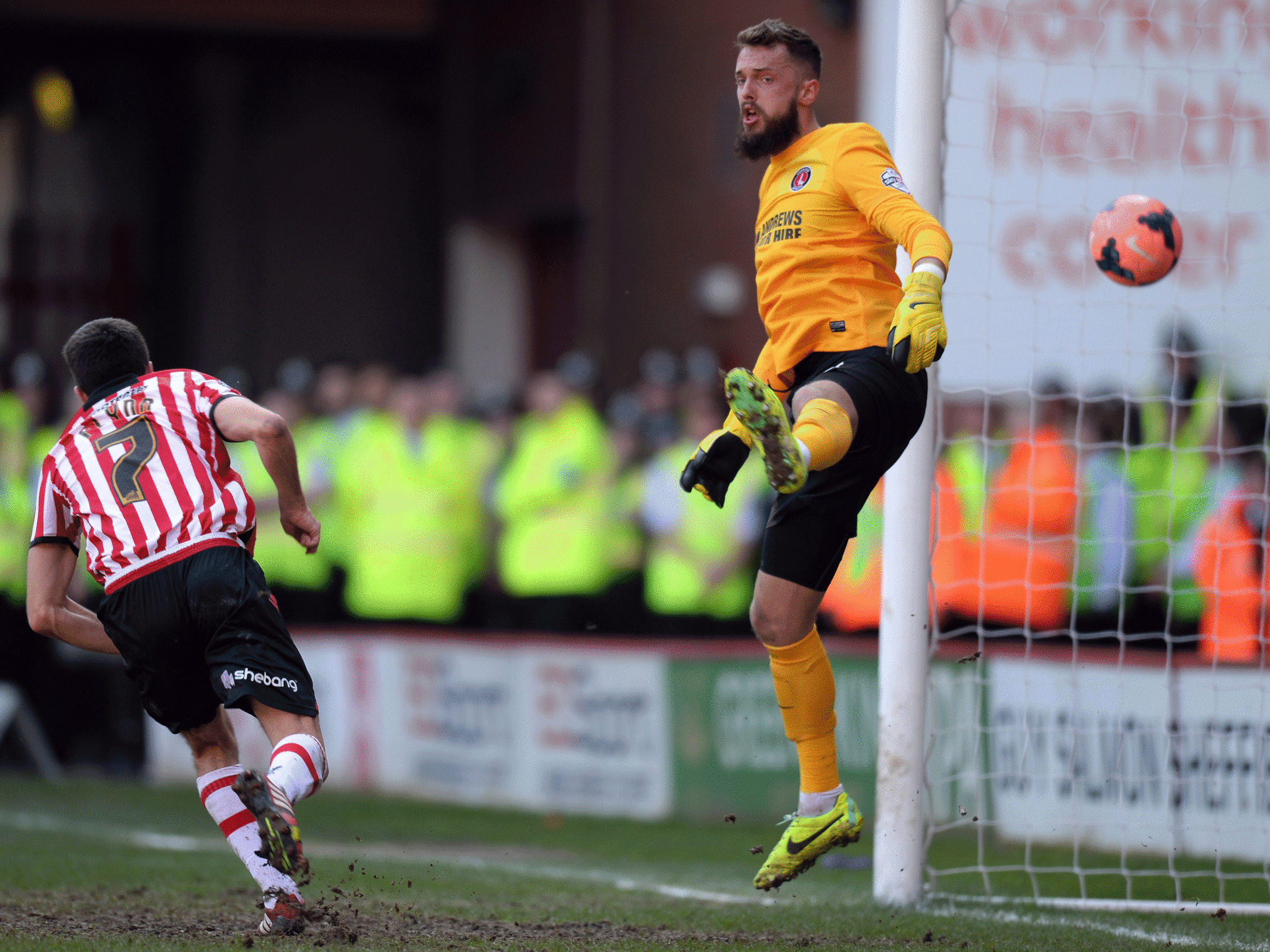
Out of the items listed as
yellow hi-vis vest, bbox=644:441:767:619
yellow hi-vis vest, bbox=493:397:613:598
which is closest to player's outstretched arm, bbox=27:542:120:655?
yellow hi-vis vest, bbox=644:441:767:619

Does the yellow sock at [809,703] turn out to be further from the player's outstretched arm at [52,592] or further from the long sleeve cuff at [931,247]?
the player's outstretched arm at [52,592]

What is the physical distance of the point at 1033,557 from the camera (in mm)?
9383

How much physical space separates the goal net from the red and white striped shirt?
290 cm

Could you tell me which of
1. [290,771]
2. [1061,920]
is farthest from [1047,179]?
[290,771]

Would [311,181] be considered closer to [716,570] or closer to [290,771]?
[716,570]

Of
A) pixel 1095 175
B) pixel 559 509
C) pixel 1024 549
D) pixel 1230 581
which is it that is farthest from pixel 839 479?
pixel 1095 175

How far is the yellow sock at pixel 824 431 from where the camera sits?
5.04 m

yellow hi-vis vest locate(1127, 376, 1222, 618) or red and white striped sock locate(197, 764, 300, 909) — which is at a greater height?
yellow hi-vis vest locate(1127, 376, 1222, 618)

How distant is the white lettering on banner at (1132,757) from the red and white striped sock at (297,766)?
156 inches

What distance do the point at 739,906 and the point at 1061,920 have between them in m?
1.22

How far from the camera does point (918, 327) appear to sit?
4.85 metres

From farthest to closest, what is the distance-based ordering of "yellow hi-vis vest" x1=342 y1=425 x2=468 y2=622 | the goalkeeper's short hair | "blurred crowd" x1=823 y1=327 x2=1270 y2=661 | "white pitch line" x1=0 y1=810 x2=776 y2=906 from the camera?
"yellow hi-vis vest" x1=342 y1=425 x2=468 y2=622 < "blurred crowd" x1=823 y1=327 x2=1270 y2=661 < "white pitch line" x1=0 y1=810 x2=776 y2=906 < the goalkeeper's short hair

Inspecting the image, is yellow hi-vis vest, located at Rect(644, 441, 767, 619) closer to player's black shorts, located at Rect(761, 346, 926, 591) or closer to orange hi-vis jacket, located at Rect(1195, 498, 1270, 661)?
orange hi-vis jacket, located at Rect(1195, 498, 1270, 661)

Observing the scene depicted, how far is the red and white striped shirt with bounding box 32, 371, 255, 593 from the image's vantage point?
5.25 meters
